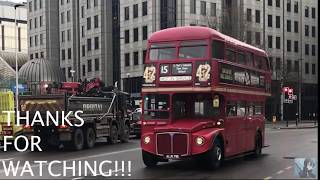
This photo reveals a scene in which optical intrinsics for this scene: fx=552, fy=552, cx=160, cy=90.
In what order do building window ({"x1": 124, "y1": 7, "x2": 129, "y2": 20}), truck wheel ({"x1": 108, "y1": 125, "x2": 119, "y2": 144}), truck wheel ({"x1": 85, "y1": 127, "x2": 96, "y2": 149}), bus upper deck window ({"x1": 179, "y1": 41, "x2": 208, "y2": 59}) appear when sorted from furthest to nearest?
building window ({"x1": 124, "y1": 7, "x2": 129, "y2": 20}), truck wheel ({"x1": 108, "y1": 125, "x2": 119, "y2": 144}), truck wheel ({"x1": 85, "y1": 127, "x2": 96, "y2": 149}), bus upper deck window ({"x1": 179, "y1": 41, "x2": 208, "y2": 59})

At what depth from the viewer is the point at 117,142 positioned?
94.8 ft

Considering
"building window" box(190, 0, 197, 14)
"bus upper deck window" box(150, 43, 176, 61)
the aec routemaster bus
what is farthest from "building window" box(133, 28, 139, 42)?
"bus upper deck window" box(150, 43, 176, 61)

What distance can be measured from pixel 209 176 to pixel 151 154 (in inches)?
106

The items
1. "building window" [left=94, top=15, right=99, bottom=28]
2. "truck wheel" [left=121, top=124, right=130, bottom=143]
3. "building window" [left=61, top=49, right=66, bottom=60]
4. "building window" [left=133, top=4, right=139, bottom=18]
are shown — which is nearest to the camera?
"truck wheel" [left=121, top=124, right=130, bottom=143]

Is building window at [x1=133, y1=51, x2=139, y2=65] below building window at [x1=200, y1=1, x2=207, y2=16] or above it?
below

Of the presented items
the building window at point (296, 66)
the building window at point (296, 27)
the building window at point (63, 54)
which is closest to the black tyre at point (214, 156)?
the building window at point (296, 66)

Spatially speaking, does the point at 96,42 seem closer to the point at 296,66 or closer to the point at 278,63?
the point at 278,63

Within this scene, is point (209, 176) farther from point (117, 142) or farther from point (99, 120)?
point (117, 142)

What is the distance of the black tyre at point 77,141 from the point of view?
77.9 ft

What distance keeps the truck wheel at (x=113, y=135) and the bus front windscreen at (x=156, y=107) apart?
35.9ft

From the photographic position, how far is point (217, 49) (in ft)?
54.2

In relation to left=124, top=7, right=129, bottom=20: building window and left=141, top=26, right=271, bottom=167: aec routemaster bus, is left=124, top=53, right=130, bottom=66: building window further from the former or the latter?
left=141, top=26, right=271, bottom=167: aec routemaster bus

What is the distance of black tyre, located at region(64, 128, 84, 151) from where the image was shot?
77.9 feet

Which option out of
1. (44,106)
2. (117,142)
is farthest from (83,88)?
(44,106)
